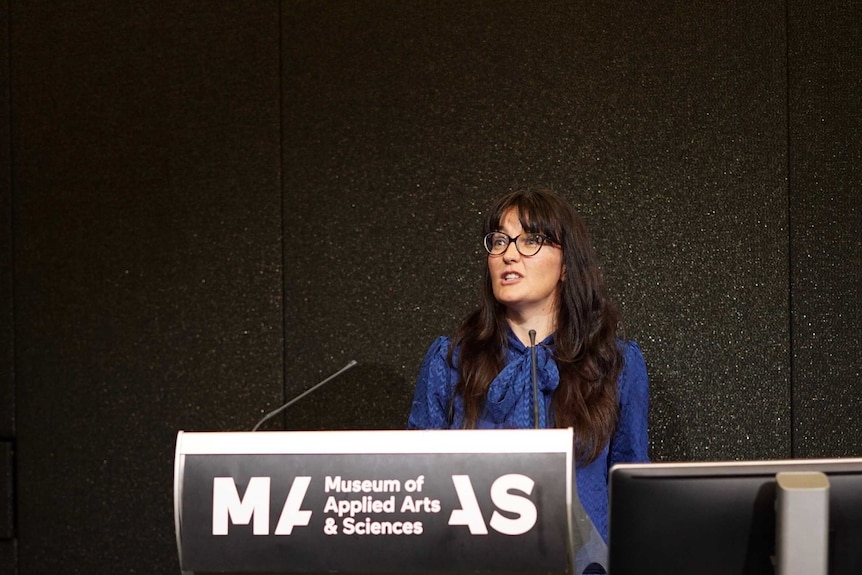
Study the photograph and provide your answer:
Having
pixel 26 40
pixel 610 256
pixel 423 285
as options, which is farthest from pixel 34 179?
pixel 610 256

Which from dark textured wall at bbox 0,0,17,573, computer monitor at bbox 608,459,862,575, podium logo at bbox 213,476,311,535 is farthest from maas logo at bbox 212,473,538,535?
dark textured wall at bbox 0,0,17,573

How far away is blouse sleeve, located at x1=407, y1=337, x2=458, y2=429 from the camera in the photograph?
2078 millimetres

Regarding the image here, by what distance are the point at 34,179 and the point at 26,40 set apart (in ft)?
1.46

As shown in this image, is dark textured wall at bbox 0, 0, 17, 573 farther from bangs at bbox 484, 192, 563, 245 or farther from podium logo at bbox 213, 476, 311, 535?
podium logo at bbox 213, 476, 311, 535

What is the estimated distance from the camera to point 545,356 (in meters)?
2.00

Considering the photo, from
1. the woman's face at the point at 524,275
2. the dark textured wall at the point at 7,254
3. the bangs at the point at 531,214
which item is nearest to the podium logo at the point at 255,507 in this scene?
the woman's face at the point at 524,275

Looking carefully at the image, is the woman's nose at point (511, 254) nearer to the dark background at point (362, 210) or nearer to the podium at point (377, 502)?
the dark background at point (362, 210)

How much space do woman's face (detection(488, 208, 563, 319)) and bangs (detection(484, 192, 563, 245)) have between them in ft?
0.04

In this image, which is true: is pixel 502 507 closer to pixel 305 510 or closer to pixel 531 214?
pixel 305 510

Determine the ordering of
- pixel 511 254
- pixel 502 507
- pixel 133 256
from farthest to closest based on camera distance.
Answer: pixel 133 256 < pixel 511 254 < pixel 502 507

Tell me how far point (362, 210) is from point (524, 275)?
88 cm

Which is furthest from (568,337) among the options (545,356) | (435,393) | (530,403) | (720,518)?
(720,518)

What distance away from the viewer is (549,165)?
2662mm

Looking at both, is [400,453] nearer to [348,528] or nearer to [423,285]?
[348,528]
